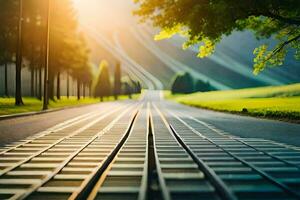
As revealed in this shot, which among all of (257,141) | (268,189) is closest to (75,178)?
(268,189)

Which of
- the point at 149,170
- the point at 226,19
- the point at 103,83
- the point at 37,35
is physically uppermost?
the point at 37,35

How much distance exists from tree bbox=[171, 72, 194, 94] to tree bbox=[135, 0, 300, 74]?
478ft

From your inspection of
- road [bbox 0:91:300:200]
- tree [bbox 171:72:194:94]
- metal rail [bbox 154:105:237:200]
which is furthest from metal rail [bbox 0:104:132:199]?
tree [bbox 171:72:194:94]

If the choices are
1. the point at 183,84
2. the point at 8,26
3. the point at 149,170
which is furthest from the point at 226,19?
the point at 183,84

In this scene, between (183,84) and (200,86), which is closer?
(183,84)

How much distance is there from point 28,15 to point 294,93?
112 ft

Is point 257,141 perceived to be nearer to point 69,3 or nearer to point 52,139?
point 52,139

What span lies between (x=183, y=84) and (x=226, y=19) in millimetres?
154031

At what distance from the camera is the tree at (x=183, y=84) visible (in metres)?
176

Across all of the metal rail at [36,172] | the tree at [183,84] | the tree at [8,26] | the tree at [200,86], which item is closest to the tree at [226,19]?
the metal rail at [36,172]

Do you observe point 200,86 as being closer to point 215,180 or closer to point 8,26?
point 8,26

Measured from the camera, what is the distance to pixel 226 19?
22.0m

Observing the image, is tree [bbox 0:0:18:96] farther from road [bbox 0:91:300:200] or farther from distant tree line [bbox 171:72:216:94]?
distant tree line [bbox 171:72:216:94]

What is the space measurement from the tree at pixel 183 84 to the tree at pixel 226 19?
14567 cm
